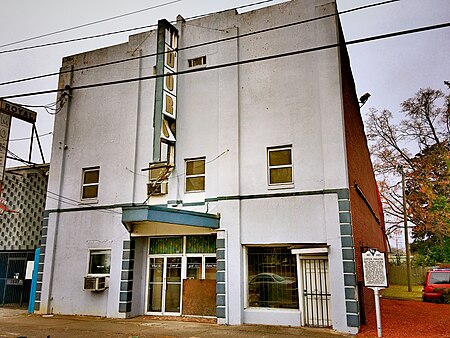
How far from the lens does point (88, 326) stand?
13.2 m

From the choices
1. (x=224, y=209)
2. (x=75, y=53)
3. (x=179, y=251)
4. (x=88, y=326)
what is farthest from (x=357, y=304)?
(x=75, y=53)

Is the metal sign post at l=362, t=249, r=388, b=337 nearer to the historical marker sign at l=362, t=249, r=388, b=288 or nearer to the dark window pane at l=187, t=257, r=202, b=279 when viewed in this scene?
the historical marker sign at l=362, t=249, r=388, b=288

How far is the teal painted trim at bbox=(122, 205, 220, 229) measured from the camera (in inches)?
476

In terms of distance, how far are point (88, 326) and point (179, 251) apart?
4.09m

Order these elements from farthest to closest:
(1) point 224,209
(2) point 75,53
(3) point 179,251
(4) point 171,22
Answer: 1. (2) point 75,53
2. (4) point 171,22
3. (3) point 179,251
4. (1) point 224,209

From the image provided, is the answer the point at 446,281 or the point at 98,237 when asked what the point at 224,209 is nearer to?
the point at 98,237

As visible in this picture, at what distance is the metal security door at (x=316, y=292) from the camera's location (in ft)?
→ 41.9

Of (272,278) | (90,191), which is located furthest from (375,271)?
(90,191)

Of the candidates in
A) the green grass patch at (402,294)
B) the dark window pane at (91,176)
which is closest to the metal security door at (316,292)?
the dark window pane at (91,176)

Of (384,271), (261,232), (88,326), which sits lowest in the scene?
(88,326)

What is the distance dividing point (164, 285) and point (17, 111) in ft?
31.4

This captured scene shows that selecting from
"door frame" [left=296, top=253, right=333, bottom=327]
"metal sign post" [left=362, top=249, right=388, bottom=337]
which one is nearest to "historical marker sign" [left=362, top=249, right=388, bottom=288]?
"metal sign post" [left=362, top=249, right=388, bottom=337]

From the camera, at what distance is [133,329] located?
40.7ft

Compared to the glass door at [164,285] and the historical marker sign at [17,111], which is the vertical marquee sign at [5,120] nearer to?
the historical marker sign at [17,111]
